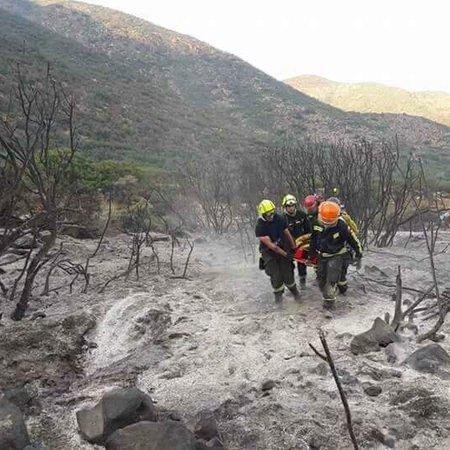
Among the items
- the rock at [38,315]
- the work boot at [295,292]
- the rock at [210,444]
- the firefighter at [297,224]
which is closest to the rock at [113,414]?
the rock at [210,444]

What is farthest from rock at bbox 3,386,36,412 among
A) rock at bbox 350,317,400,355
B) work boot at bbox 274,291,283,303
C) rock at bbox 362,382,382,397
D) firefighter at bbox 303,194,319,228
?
firefighter at bbox 303,194,319,228

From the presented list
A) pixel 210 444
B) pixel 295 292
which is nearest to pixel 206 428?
pixel 210 444

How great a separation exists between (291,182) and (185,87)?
45224 mm

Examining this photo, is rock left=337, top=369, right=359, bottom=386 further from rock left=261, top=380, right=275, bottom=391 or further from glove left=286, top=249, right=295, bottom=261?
glove left=286, top=249, right=295, bottom=261

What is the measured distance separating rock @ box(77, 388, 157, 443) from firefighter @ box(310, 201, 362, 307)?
8.51 ft

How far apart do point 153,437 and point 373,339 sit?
6.97 ft

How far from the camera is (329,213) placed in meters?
5.45

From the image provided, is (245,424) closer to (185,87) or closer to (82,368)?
(82,368)

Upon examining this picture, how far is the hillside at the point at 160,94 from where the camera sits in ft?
101

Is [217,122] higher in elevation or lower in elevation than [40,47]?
lower

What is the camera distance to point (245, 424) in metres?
3.46

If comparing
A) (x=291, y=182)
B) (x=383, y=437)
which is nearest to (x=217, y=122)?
(x=291, y=182)

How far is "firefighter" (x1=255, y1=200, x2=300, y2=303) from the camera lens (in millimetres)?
5855

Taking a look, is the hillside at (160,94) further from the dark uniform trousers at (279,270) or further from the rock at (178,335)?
Result: the rock at (178,335)
